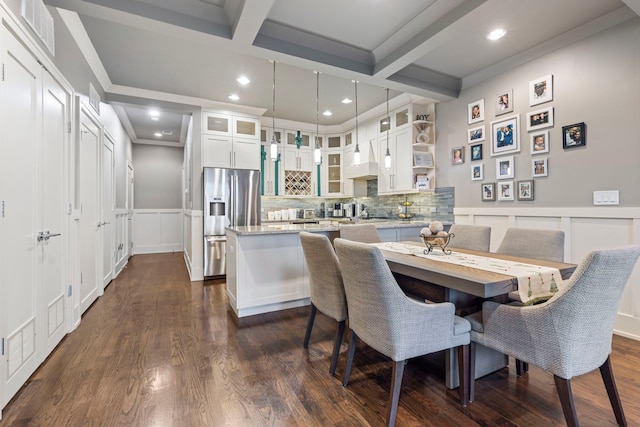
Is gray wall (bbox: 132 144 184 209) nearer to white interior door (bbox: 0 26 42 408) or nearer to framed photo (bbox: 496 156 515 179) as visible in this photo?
white interior door (bbox: 0 26 42 408)

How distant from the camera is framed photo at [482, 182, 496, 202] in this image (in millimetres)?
3535

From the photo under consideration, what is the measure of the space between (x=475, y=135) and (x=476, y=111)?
0.97 ft

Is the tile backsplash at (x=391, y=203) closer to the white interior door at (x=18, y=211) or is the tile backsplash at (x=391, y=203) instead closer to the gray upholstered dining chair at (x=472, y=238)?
the gray upholstered dining chair at (x=472, y=238)

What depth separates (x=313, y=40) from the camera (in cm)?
290

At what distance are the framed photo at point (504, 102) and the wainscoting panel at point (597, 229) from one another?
44.6 inches

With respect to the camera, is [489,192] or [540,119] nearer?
[540,119]

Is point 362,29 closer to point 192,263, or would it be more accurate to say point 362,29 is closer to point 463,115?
point 463,115

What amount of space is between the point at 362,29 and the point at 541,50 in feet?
6.13

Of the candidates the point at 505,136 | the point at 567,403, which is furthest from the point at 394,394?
the point at 505,136

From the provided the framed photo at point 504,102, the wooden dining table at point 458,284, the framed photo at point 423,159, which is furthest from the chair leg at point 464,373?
the framed photo at point 423,159

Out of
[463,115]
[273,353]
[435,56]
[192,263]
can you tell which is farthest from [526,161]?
[192,263]

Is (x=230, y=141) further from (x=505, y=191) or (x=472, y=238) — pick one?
(x=505, y=191)

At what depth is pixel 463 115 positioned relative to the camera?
3.90 meters

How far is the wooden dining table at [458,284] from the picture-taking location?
143 cm
